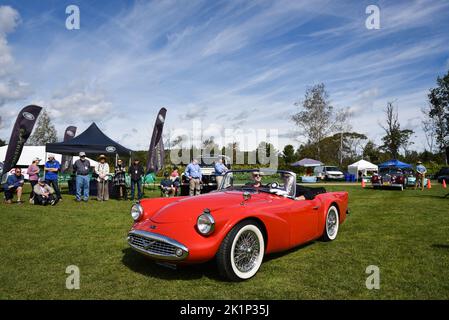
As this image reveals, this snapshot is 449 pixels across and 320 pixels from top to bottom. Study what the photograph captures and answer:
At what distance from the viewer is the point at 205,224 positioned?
368 cm

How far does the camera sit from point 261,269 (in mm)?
4207

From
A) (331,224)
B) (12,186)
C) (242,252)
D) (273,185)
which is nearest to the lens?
(242,252)

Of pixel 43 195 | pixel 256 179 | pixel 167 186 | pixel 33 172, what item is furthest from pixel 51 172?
pixel 256 179

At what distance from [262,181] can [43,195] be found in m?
8.22

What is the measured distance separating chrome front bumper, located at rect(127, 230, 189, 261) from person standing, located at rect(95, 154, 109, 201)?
9031mm

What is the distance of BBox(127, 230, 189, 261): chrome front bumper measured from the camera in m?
3.54

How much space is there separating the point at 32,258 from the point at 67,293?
1.65 metres

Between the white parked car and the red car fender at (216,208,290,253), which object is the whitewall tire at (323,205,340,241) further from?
the white parked car

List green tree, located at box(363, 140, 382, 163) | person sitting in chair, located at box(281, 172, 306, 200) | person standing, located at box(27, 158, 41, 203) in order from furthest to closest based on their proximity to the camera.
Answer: green tree, located at box(363, 140, 382, 163)
person standing, located at box(27, 158, 41, 203)
person sitting in chair, located at box(281, 172, 306, 200)

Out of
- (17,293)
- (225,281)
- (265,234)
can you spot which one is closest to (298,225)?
(265,234)

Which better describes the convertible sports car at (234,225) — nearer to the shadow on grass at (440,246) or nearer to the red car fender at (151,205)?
the red car fender at (151,205)

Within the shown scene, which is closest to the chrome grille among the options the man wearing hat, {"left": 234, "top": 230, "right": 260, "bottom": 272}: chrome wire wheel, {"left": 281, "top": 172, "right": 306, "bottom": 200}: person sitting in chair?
{"left": 234, "top": 230, "right": 260, "bottom": 272}: chrome wire wheel

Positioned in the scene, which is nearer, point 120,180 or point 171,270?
point 171,270

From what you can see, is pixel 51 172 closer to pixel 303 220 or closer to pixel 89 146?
pixel 89 146
